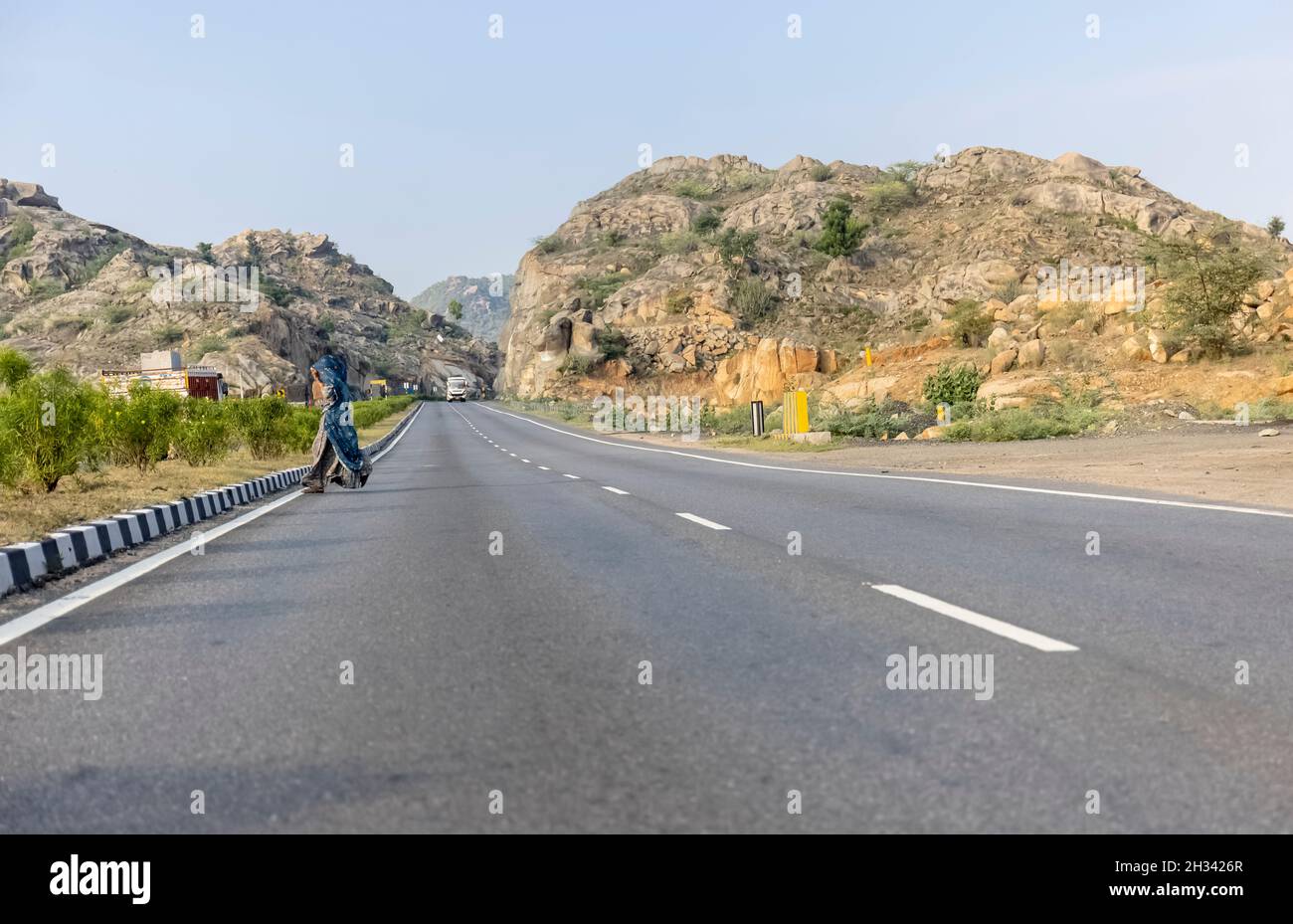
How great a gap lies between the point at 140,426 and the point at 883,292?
68.3 metres

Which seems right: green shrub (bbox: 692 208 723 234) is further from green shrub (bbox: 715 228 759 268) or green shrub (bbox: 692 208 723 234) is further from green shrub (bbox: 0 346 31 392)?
green shrub (bbox: 0 346 31 392)

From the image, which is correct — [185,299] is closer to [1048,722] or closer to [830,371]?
[830,371]

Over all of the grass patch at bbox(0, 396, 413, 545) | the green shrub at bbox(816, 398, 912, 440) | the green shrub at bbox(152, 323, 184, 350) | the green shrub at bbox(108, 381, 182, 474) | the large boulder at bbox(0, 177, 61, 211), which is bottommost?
the grass patch at bbox(0, 396, 413, 545)

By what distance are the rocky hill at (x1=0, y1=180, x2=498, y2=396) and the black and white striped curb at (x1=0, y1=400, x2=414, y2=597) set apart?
78341 mm

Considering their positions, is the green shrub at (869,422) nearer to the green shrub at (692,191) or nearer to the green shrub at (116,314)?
the green shrub at (116,314)

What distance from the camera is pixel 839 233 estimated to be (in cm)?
9362

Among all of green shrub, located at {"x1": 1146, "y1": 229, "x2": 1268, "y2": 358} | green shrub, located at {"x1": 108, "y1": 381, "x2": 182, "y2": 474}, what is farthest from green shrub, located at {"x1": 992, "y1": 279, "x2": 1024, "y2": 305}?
green shrub, located at {"x1": 108, "y1": 381, "x2": 182, "y2": 474}

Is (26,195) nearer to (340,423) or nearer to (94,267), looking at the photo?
(94,267)

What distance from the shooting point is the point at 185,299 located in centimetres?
12250

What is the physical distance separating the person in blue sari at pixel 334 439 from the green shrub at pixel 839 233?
76265 mm

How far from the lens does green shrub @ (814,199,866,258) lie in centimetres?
9194

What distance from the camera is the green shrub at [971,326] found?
47125 mm

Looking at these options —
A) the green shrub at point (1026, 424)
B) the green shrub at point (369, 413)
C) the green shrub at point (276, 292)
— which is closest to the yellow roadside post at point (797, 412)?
the green shrub at point (1026, 424)
